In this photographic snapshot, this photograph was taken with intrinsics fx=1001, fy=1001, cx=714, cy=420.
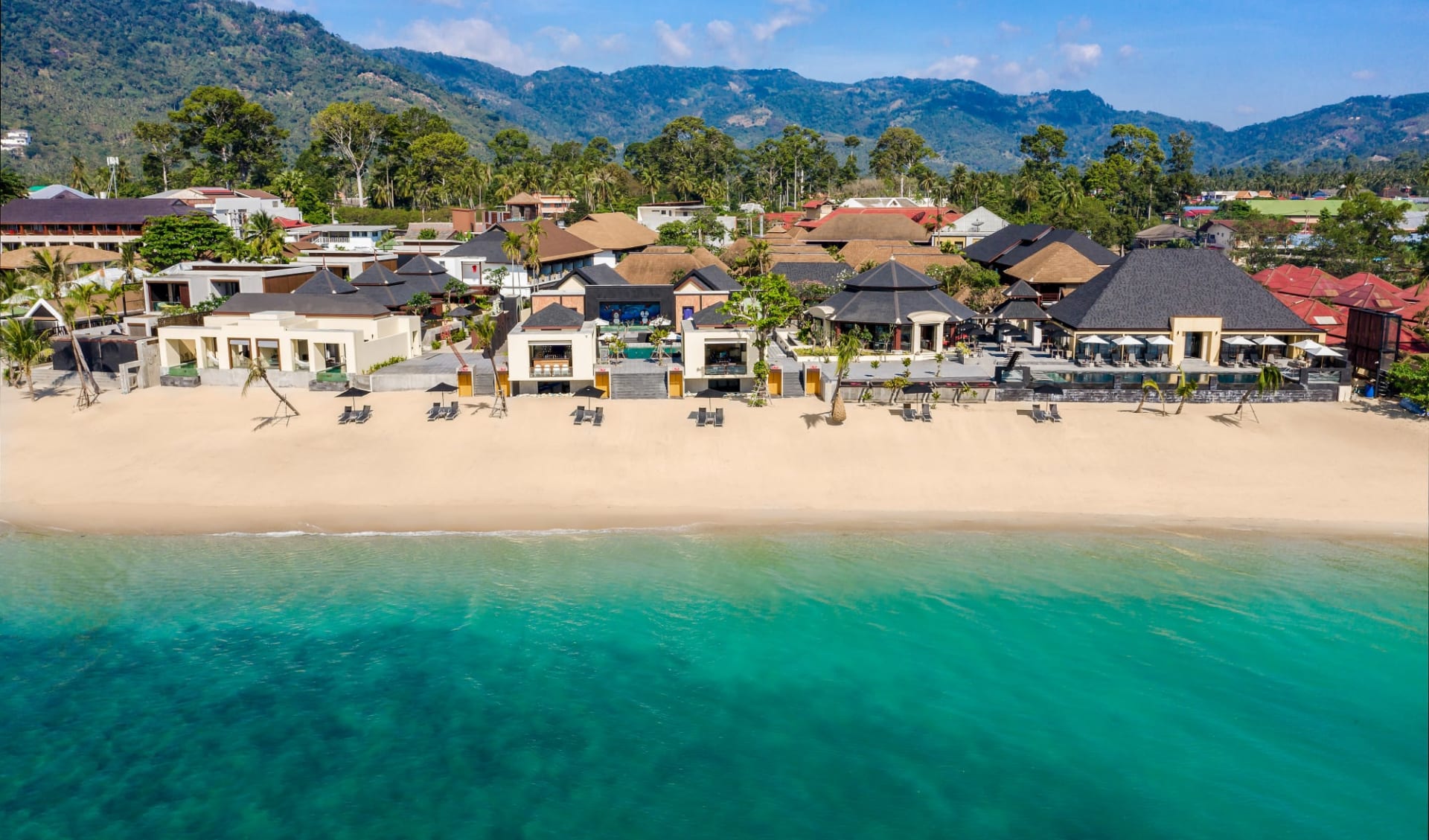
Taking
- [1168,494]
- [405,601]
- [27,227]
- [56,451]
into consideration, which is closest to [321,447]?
[56,451]

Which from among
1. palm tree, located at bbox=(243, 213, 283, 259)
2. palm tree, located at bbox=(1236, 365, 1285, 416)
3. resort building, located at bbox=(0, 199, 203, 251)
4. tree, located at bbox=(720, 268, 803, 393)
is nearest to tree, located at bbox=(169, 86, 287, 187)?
resort building, located at bbox=(0, 199, 203, 251)

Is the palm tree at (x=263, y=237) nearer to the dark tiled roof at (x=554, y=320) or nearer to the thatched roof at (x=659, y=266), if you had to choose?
the thatched roof at (x=659, y=266)

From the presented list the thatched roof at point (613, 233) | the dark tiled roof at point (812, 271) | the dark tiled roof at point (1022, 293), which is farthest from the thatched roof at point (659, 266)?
the dark tiled roof at point (1022, 293)

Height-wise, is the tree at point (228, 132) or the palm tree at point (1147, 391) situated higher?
the tree at point (228, 132)

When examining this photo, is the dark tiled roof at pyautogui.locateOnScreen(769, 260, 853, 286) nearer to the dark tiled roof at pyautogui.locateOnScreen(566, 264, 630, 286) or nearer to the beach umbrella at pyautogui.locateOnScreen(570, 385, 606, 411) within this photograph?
the dark tiled roof at pyautogui.locateOnScreen(566, 264, 630, 286)

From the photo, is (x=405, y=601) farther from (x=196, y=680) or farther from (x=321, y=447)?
(x=321, y=447)
